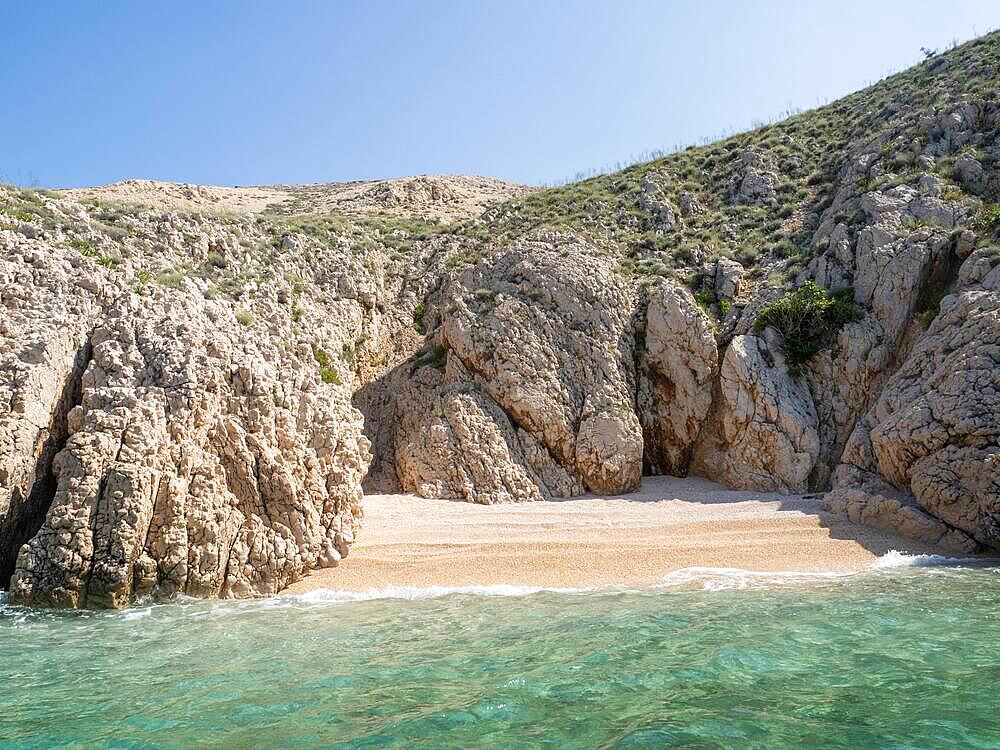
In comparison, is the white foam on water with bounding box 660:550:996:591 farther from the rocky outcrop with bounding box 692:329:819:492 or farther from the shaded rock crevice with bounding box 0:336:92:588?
the shaded rock crevice with bounding box 0:336:92:588

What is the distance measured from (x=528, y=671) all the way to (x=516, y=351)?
41.3ft

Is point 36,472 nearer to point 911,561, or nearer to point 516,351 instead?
point 516,351

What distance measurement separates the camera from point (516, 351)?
18.3m

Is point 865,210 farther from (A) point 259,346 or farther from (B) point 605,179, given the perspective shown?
(A) point 259,346

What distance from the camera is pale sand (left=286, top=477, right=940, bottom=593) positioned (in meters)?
10.8

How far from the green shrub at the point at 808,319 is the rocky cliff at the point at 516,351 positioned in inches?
3.4

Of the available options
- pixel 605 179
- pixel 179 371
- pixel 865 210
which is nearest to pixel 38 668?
pixel 179 371

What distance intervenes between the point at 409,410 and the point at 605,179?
15989 mm

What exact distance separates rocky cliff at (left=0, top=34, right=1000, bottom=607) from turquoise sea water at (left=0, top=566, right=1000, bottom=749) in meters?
1.92

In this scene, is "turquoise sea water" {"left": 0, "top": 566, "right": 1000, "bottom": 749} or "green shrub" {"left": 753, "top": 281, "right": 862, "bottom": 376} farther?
"green shrub" {"left": 753, "top": 281, "right": 862, "bottom": 376}

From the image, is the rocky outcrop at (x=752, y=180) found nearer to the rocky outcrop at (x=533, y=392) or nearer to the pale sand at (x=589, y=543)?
the rocky outcrop at (x=533, y=392)

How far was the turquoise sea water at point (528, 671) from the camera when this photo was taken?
481 centimetres

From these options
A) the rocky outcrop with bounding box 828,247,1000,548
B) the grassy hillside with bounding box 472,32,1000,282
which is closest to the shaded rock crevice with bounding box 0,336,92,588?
the rocky outcrop with bounding box 828,247,1000,548

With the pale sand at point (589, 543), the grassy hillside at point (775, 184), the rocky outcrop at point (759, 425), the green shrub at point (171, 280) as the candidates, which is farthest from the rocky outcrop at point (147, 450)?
the grassy hillside at point (775, 184)
